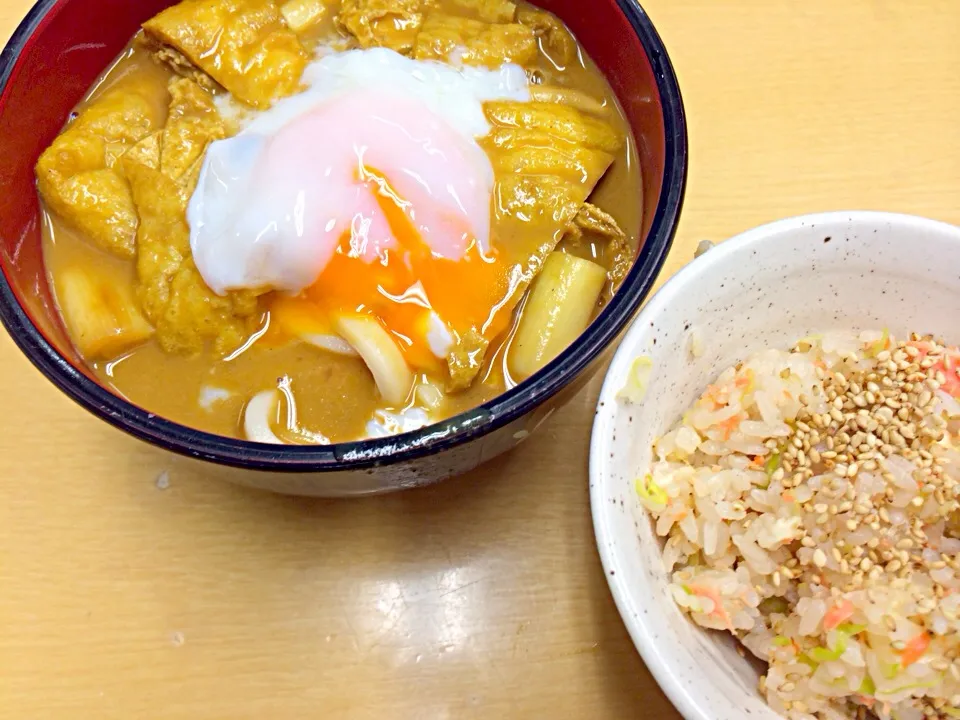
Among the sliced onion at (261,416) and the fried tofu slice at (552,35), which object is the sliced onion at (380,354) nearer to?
the sliced onion at (261,416)

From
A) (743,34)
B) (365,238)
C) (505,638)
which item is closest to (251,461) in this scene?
(365,238)

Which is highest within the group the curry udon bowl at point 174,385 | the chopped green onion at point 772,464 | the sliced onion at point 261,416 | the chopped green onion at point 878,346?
the curry udon bowl at point 174,385

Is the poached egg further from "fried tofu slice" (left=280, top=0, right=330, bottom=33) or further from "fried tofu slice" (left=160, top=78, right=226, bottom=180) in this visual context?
"fried tofu slice" (left=280, top=0, right=330, bottom=33)

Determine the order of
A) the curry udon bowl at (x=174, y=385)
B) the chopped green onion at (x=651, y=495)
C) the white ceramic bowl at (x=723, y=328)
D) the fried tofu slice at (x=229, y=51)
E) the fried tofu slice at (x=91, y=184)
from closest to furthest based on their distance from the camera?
the curry udon bowl at (x=174, y=385)
the white ceramic bowl at (x=723, y=328)
the chopped green onion at (x=651, y=495)
the fried tofu slice at (x=91, y=184)
the fried tofu slice at (x=229, y=51)

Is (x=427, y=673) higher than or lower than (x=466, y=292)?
lower

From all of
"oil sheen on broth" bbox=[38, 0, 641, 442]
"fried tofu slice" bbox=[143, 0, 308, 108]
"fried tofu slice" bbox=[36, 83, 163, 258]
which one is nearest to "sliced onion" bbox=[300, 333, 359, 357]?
"oil sheen on broth" bbox=[38, 0, 641, 442]

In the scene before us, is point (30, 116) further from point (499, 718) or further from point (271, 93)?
point (499, 718)

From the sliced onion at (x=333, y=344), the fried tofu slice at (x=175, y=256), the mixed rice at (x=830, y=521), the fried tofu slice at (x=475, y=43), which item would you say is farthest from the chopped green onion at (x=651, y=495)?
the fried tofu slice at (x=475, y=43)
